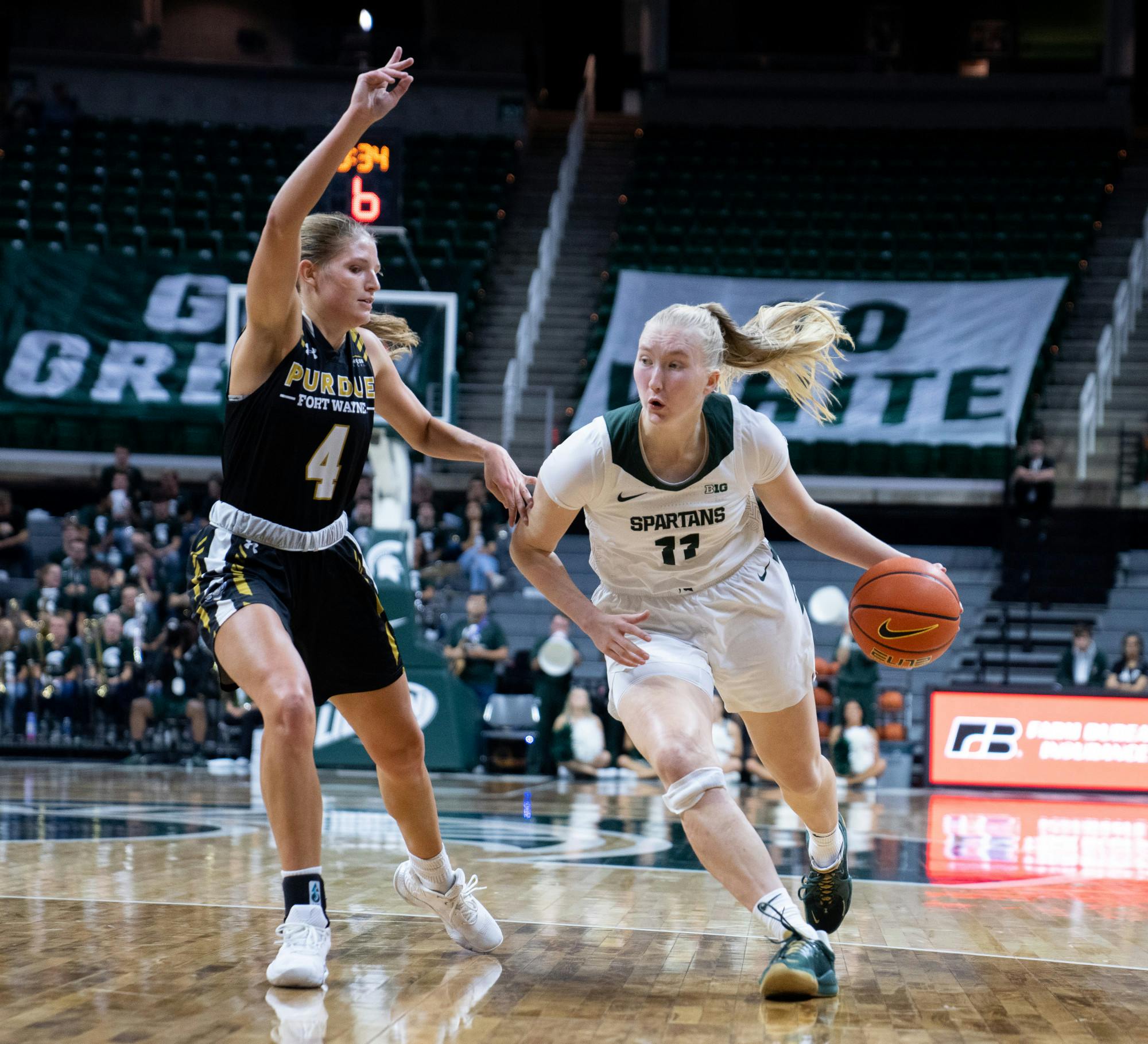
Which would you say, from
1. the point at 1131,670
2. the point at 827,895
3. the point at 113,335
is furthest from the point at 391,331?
the point at 113,335

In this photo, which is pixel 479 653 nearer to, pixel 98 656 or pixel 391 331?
pixel 98 656

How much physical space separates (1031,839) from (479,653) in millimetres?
5275

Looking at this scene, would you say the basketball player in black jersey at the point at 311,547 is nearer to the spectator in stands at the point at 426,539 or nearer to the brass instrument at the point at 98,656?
the brass instrument at the point at 98,656

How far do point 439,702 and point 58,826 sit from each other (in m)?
4.62

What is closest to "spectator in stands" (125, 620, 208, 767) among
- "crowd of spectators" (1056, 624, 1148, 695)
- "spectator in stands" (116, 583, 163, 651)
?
"spectator in stands" (116, 583, 163, 651)

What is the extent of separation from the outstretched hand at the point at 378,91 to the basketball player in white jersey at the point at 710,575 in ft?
3.01

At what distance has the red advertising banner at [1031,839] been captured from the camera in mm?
6688

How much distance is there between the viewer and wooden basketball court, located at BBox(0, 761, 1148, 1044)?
3232mm

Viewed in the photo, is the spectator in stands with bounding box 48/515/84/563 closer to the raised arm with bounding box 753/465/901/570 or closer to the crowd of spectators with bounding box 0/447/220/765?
the crowd of spectators with bounding box 0/447/220/765

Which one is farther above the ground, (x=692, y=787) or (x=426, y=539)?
(x=426, y=539)

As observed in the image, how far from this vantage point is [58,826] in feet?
23.8

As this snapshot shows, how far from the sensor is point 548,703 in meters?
11.8

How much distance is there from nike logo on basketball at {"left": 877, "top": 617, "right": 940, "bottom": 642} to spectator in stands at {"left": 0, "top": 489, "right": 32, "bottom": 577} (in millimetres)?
12334

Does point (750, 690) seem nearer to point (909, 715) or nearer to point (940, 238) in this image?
point (909, 715)
